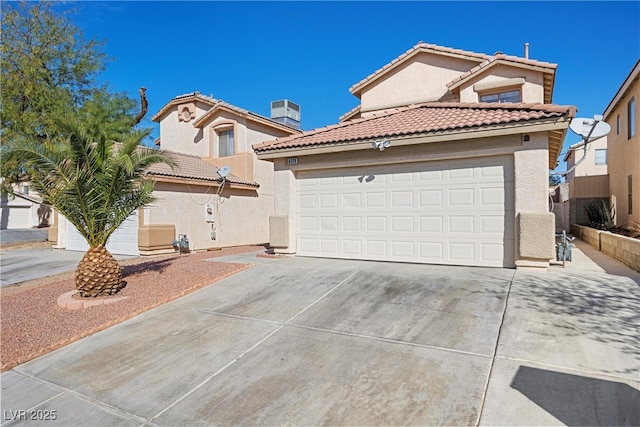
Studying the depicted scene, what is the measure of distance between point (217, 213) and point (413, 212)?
1030 centimetres

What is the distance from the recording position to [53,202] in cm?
818

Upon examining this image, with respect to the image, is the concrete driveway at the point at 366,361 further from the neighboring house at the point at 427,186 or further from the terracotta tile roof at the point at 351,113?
the terracotta tile roof at the point at 351,113

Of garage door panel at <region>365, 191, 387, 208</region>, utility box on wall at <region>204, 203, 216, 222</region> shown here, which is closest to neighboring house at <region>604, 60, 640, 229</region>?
garage door panel at <region>365, 191, 387, 208</region>

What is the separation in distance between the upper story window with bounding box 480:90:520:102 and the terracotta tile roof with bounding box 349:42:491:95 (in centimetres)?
158

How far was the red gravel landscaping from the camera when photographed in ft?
19.4

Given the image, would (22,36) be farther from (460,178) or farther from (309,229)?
(460,178)

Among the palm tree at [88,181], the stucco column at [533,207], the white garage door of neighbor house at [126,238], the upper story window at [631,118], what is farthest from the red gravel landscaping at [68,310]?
the upper story window at [631,118]

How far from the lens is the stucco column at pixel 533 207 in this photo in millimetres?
8008

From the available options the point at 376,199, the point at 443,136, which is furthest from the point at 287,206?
the point at 443,136

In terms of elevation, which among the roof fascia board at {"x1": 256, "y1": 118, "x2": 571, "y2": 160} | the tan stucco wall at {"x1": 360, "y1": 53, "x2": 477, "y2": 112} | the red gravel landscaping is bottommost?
the red gravel landscaping

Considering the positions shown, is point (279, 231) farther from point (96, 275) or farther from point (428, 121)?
point (428, 121)

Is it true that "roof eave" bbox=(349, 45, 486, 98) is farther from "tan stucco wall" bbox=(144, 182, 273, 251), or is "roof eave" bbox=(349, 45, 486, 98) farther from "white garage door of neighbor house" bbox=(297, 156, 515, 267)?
"white garage door of neighbor house" bbox=(297, 156, 515, 267)

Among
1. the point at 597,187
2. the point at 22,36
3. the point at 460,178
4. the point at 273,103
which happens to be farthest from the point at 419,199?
the point at 22,36

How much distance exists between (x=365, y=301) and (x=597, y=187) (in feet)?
57.9
